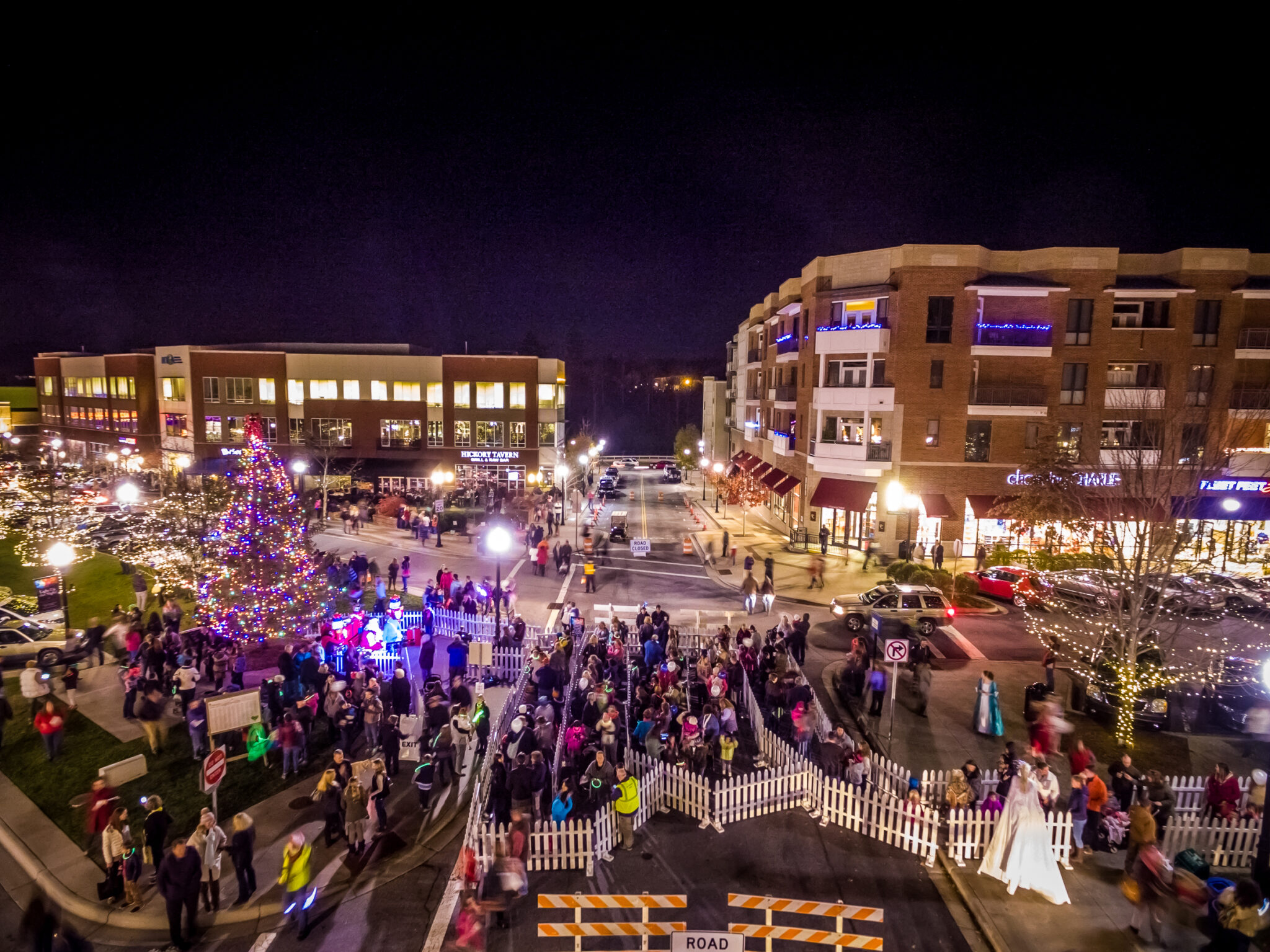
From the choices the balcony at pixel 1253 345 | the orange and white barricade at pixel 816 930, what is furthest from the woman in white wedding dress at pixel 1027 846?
the balcony at pixel 1253 345

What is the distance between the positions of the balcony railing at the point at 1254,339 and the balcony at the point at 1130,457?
302 inches

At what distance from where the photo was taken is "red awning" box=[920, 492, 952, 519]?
101 ft

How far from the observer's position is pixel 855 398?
32.2 metres

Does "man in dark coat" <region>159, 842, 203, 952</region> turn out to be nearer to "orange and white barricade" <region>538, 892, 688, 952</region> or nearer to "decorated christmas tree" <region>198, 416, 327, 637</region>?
"orange and white barricade" <region>538, 892, 688, 952</region>

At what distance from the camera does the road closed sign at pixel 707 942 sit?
20.9ft

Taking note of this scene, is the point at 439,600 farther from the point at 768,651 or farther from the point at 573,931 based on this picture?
the point at 573,931

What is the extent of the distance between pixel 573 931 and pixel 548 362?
4367 cm

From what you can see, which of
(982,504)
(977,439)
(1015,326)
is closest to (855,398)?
(977,439)

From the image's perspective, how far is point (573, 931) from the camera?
25.0ft

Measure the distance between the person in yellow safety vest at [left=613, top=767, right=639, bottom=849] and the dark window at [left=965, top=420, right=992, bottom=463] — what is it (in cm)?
2696

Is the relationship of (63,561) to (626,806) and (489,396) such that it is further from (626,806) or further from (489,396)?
(489,396)

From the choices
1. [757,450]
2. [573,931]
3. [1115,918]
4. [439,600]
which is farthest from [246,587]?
[757,450]

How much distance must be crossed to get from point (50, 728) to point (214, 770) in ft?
19.7

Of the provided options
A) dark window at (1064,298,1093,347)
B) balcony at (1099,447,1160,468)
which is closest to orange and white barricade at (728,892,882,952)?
balcony at (1099,447,1160,468)
